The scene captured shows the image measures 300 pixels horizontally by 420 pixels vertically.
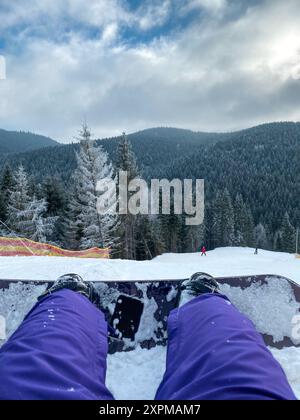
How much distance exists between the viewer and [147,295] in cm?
358

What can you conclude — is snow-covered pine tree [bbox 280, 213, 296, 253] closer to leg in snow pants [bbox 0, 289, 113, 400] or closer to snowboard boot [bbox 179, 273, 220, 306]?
snowboard boot [bbox 179, 273, 220, 306]

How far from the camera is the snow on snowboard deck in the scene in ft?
11.1

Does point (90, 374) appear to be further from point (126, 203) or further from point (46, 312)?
point (126, 203)

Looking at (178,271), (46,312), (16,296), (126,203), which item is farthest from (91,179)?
(46,312)

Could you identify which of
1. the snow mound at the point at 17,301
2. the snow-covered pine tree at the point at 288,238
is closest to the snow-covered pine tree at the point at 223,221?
the snow-covered pine tree at the point at 288,238

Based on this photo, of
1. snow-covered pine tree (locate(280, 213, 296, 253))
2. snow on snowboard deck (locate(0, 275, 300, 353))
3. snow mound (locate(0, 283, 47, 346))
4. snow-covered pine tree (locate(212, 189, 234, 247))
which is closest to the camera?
snow on snowboard deck (locate(0, 275, 300, 353))

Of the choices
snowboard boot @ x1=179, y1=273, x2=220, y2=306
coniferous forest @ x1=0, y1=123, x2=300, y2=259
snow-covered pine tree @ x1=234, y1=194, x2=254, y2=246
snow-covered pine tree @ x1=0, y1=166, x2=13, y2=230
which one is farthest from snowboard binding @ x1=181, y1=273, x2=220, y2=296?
snow-covered pine tree @ x1=234, y1=194, x2=254, y2=246

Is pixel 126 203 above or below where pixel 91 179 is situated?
below

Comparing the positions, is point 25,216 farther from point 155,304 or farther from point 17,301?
point 155,304

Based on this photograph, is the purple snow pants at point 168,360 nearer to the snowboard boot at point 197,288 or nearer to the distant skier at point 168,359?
the distant skier at point 168,359

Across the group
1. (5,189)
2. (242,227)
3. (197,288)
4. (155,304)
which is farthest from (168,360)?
(242,227)

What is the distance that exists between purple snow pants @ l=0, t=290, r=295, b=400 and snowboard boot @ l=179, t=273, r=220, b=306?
1.77 ft

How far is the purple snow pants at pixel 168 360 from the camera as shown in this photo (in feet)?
4.55

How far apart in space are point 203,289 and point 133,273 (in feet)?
18.7
